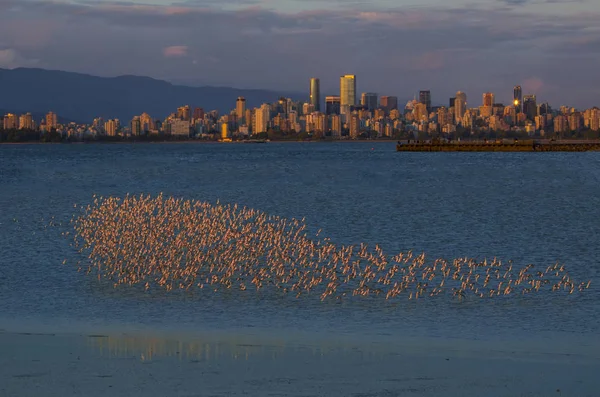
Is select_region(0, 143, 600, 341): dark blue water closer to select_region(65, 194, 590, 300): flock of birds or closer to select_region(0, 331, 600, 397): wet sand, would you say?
select_region(65, 194, 590, 300): flock of birds

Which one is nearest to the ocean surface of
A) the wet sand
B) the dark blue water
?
the dark blue water

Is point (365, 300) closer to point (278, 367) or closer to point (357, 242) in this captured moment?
point (278, 367)

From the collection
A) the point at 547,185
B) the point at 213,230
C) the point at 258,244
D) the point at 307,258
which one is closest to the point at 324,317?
the point at 307,258

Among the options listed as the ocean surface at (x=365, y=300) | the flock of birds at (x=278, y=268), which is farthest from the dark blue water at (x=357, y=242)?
the flock of birds at (x=278, y=268)

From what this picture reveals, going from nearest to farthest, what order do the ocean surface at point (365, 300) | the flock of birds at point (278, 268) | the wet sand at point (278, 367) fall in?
the wet sand at point (278, 367)
the ocean surface at point (365, 300)
the flock of birds at point (278, 268)

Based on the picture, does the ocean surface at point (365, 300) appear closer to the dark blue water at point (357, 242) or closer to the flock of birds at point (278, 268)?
the dark blue water at point (357, 242)

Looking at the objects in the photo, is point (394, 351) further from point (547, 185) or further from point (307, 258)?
point (547, 185)

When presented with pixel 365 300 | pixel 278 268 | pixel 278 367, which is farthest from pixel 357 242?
pixel 278 367
